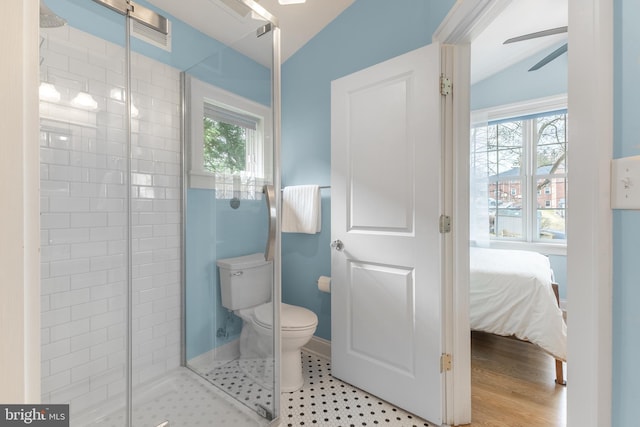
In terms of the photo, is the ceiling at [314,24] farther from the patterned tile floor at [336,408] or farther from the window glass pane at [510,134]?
the patterned tile floor at [336,408]

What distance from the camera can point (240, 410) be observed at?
159cm

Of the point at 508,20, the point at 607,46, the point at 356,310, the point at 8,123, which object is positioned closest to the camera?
the point at 8,123

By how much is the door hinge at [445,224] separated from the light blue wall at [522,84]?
2.94 m

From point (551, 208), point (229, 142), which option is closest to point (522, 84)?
point (551, 208)

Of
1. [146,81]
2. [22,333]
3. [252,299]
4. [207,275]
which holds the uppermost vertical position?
[146,81]

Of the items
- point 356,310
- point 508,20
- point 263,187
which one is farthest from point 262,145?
point 508,20

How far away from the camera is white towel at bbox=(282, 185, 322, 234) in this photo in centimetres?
222

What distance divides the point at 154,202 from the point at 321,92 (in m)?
1.42

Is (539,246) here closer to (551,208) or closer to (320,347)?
(551,208)

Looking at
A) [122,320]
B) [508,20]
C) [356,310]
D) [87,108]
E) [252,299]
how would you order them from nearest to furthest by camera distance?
[87,108], [122,320], [252,299], [356,310], [508,20]

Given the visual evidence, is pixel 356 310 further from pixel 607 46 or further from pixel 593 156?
pixel 607 46

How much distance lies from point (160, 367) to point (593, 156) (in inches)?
80.8

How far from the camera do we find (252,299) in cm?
165

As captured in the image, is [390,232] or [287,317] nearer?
[390,232]
